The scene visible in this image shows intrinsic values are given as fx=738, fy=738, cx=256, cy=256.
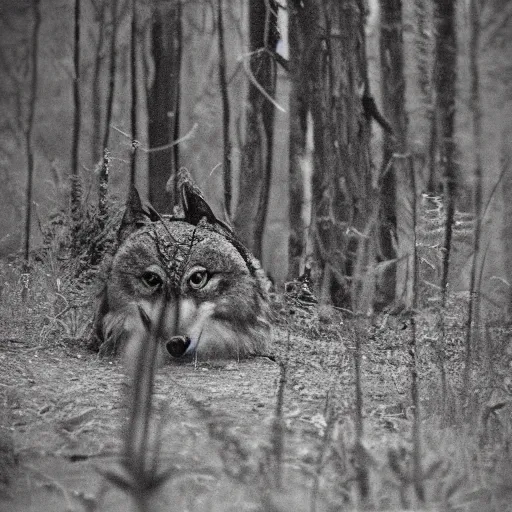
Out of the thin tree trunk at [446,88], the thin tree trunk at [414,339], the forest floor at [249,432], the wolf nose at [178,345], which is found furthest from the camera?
the thin tree trunk at [446,88]

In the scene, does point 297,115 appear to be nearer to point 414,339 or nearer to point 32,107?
point 414,339

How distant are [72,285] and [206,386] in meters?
0.82

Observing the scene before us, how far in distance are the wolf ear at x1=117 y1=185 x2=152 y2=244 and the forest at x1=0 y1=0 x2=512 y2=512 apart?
3 centimetres

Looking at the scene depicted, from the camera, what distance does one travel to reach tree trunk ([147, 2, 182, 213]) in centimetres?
354

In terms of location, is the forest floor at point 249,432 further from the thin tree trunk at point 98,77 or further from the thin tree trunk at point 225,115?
the thin tree trunk at point 98,77

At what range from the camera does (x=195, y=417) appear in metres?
3.16

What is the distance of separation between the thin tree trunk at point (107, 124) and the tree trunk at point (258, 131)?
64cm

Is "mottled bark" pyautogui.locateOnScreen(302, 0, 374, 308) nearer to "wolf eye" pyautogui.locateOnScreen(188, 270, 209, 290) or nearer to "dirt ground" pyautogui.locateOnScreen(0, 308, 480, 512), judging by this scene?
"dirt ground" pyautogui.locateOnScreen(0, 308, 480, 512)

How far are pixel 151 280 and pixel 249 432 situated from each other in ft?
2.73

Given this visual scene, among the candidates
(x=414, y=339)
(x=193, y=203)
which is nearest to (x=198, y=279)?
(x=193, y=203)

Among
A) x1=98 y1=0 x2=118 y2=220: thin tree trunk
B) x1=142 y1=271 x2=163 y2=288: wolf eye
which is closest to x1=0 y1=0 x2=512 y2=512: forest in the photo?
x1=98 y1=0 x2=118 y2=220: thin tree trunk

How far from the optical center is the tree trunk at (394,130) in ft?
11.4

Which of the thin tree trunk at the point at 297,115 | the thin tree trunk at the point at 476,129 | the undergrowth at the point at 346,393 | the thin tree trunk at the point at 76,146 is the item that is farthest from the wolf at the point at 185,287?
the thin tree trunk at the point at 476,129

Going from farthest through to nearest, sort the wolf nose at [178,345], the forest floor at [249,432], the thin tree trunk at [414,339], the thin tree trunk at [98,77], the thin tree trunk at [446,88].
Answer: the thin tree trunk at [98,77]
the thin tree trunk at [446,88]
the wolf nose at [178,345]
the thin tree trunk at [414,339]
the forest floor at [249,432]
